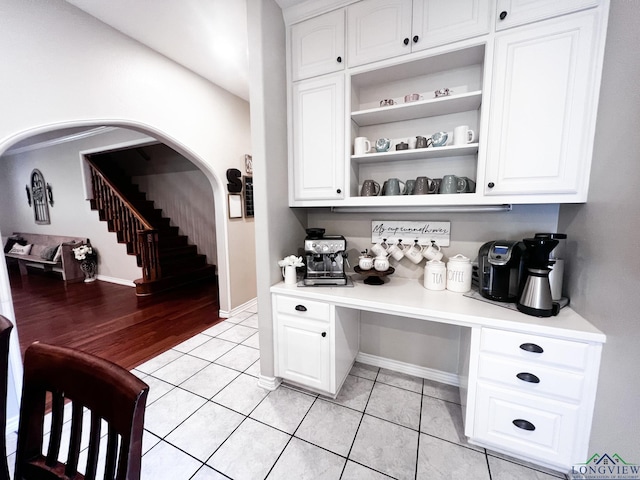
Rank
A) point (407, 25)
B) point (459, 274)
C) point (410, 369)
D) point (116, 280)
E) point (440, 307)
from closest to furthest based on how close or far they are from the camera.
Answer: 1. point (440, 307)
2. point (407, 25)
3. point (459, 274)
4. point (410, 369)
5. point (116, 280)

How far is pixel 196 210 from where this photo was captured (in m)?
5.16

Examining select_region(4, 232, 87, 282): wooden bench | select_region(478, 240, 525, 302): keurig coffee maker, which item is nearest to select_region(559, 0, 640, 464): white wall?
select_region(478, 240, 525, 302): keurig coffee maker

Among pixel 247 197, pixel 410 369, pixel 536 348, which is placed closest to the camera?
pixel 536 348

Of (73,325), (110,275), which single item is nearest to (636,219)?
(73,325)

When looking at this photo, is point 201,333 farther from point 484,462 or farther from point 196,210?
point 196,210

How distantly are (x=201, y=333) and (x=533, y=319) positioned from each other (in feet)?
9.61

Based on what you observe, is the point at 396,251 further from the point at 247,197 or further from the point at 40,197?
the point at 40,197

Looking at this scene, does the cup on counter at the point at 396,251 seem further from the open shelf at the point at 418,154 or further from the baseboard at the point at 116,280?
the baseboard at the point at 116,280

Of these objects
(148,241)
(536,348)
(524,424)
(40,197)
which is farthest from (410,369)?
(40,197)

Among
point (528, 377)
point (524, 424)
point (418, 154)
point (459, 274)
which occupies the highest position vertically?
point (418, 154)

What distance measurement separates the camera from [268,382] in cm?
190

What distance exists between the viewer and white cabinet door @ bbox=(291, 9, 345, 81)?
1678 millimetres

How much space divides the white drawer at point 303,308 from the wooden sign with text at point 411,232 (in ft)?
2.44

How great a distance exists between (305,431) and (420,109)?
2.17m
